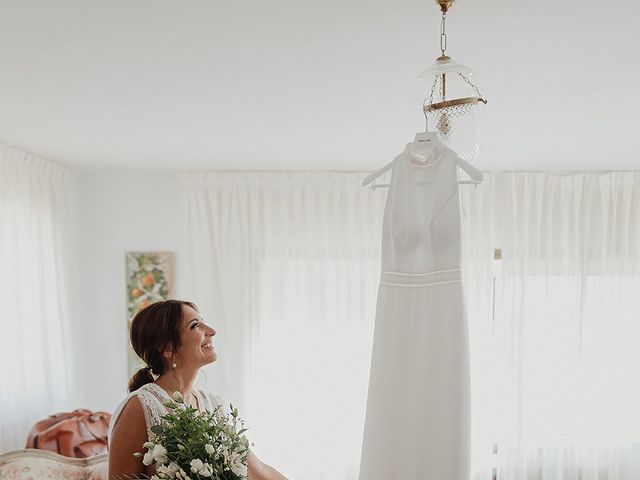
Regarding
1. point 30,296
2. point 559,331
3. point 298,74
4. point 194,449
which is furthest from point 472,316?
point 194,449

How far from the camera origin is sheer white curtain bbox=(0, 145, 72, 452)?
3920 millimetres

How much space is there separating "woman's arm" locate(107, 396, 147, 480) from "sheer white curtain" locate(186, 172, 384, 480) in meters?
2.84

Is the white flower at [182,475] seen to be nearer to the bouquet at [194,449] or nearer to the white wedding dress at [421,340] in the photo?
the bouquet at [194,449]

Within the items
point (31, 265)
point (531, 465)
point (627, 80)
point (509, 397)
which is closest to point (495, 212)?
point (509, 397)

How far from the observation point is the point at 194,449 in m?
1.87

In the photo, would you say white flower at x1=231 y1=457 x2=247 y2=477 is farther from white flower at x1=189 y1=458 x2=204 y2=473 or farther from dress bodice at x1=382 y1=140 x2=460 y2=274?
dress bodice at x1=382 y1=140 x2=460 y2=274

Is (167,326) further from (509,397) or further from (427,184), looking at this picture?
(509,397)

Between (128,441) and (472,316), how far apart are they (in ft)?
11.2

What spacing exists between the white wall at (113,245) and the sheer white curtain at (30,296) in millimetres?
340

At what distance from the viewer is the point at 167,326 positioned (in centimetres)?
230

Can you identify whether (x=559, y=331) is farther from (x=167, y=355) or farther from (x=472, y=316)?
(x=167, y=355)

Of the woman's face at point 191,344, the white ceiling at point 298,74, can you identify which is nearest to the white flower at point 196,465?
the woman's face at point 191,344

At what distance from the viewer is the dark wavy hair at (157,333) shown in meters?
2.30

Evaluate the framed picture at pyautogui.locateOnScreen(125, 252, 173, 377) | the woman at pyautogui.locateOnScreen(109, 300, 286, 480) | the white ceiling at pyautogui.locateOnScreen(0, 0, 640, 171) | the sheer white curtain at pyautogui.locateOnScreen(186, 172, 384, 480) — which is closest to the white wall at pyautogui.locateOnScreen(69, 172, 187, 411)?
the framed picture at pyautogui.locateOnScreen(125, 252, 173, 377)
